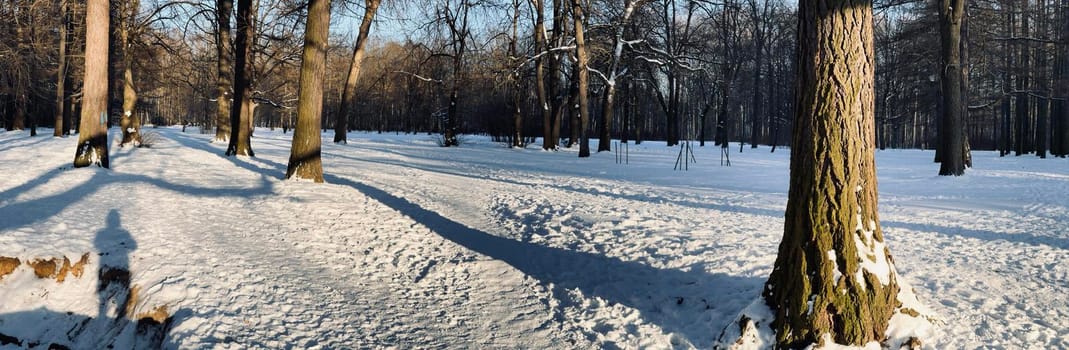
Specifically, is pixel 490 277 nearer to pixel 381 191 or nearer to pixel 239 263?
pixel 239 263

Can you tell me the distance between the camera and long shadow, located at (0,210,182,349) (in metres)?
3.95

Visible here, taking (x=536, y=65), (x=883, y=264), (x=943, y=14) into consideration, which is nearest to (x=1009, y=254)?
(x=883, y=264)

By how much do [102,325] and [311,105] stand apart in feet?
19.9

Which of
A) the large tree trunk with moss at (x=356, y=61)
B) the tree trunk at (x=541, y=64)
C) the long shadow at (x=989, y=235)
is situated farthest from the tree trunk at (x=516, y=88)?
the long shadow at (x=989, y=235)

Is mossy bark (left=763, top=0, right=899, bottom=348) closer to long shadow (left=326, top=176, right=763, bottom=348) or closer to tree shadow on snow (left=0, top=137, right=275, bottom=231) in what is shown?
long shadow (left=326, top=176, right=763, bottom=348)

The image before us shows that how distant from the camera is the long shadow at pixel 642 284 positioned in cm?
394

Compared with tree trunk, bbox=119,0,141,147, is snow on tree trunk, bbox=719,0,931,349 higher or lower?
lower

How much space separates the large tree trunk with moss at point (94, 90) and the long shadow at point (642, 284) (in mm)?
7575

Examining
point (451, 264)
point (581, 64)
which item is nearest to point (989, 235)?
point (451, 264)

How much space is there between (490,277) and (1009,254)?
15.1 feet

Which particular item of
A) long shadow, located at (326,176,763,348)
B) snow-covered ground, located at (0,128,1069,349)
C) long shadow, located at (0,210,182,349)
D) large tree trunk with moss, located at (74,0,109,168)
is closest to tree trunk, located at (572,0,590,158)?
snow-covered ground, located at (0,128,1069,349)

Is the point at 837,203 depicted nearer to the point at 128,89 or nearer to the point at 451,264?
the point at 451,264

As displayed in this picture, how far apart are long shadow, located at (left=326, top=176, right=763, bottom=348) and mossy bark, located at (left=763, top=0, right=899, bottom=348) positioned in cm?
69

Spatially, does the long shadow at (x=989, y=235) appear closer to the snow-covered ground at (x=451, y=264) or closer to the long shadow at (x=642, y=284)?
the snow-covered ground at (x=451, y=264)
